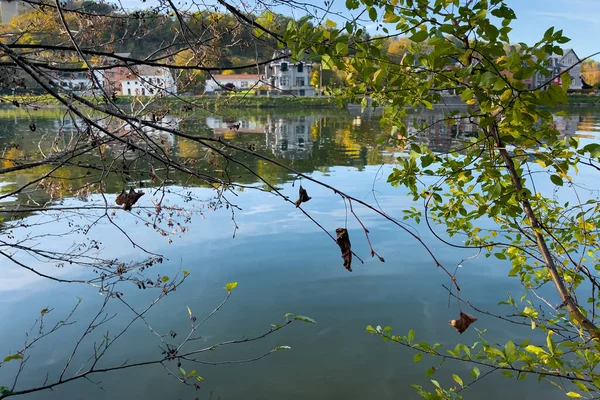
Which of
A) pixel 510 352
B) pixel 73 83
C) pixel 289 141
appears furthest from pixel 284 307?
pixel 289 141

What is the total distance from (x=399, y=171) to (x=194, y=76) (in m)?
2.22

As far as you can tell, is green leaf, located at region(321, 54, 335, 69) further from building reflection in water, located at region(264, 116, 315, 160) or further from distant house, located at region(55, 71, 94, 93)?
building reflection in water, located at region(264, 116, 315, 160)

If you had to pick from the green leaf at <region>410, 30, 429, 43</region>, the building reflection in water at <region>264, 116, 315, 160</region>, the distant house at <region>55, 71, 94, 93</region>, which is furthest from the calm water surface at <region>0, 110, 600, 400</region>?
the building reflection in water at <region>264, 116, 315, 160</region>

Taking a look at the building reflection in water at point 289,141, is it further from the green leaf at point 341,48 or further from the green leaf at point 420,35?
the green leaf at point 420,35

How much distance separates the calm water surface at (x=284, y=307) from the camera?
4734 mm

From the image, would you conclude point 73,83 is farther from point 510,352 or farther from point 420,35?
point 510,352

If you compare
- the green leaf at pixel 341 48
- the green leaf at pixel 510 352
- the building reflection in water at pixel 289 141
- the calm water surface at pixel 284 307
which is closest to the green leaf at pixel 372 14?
the green leaf at pixel 341 48

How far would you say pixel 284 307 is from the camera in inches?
247

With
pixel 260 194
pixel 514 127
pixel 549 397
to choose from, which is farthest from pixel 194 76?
pixel 260 194

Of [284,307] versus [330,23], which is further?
[284,307]

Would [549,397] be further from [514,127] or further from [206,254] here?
[206,254]

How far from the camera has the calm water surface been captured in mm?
4734

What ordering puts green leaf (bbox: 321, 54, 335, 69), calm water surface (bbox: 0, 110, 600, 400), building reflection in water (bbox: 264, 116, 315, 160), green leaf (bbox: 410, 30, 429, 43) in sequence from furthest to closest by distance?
building reflection in water (bbox: 264, 116, 315, 160), calm water surface (bbox: 0, 110, 600, 400), green leaf (bbox: 321, 54, 335, 69), green leaf (bbox: 410, 30, 429, 43)

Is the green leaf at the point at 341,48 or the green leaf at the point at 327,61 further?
the green leaf at the point at 327,61
